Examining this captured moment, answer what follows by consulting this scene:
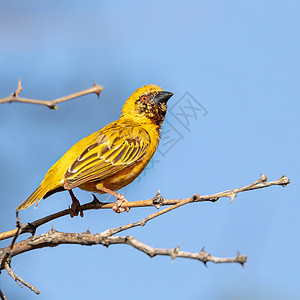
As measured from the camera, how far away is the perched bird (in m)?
5.27

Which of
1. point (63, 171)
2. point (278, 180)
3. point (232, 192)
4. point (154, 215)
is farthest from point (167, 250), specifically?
point (63, 171)

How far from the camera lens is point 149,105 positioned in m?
6.86

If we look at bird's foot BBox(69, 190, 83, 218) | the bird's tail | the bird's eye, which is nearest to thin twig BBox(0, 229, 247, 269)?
the bird's tail

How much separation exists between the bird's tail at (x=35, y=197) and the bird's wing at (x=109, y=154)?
9.3 inches

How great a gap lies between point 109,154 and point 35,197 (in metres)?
1.20

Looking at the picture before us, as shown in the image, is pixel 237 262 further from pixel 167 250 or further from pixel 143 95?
pixel 143 95

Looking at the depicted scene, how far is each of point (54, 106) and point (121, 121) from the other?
4.40m

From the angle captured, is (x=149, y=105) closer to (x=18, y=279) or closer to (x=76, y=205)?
(x=76, y=205)

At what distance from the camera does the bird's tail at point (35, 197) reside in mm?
4898

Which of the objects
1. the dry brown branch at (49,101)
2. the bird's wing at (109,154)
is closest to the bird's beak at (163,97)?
the bird's wing at (109,154)

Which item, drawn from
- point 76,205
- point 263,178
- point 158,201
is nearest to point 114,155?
point 76,205

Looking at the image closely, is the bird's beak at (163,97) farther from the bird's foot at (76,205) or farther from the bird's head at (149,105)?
the bird's foot at (76,205)

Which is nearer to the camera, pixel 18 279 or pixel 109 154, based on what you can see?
pixel 18 279

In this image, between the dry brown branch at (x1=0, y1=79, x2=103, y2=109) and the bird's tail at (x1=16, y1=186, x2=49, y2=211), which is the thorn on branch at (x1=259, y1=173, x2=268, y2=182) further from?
the bird's tail at (x1=16, y1=186, x2=49, y2=211)
